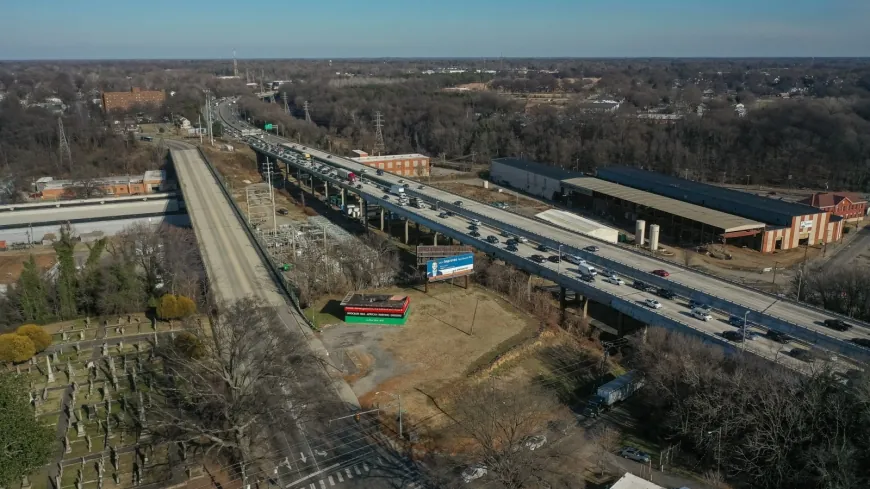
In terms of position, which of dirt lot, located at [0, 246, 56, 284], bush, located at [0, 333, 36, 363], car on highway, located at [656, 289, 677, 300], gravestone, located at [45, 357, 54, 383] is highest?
car on highway, located at [656, 289, 677, 300]

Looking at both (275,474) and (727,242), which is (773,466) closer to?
(275,474)

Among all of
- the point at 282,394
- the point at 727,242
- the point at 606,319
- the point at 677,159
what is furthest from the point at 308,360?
the point at 677,159

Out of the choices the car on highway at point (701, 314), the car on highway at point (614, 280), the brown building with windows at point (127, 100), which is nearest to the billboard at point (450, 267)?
the car on highway at point (614, 280)

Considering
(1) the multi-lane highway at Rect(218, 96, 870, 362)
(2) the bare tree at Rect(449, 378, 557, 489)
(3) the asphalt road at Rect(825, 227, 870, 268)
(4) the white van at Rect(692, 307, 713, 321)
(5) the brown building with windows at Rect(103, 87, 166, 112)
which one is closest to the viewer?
(2) the bare tree at Rect(449, 378, 557, 489)

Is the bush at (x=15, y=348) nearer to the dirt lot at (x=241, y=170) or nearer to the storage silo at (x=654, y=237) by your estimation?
the dirt lot at (x=241, y=170)

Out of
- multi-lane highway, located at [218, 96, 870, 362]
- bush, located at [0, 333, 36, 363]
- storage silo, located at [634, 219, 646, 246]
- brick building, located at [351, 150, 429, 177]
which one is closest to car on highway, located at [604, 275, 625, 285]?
multi-lane highway, located at [218, 96, 870, 362]

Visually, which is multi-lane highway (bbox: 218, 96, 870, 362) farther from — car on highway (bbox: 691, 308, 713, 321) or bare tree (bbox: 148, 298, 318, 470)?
bare tree (bbox: 148, 298, 318, 470)
